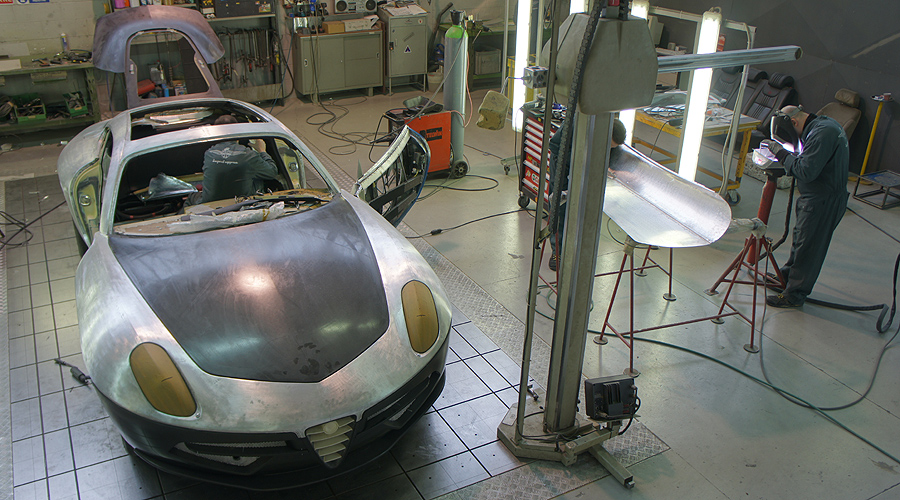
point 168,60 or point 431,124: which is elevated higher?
point 168,60

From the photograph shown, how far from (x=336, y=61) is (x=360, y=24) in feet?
2.14

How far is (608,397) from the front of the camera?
320 centimetres

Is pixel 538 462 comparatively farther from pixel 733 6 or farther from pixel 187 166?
pixel 733 6

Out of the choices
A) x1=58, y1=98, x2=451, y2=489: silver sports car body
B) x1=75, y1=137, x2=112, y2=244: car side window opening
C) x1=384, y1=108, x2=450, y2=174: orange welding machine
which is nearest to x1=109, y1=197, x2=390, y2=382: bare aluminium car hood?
x1=58, y1=98, x2=451, y2=489: silver sports car body

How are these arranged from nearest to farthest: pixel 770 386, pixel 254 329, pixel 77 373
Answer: pixel 254 329
pixel 77 373
pixel 770 386

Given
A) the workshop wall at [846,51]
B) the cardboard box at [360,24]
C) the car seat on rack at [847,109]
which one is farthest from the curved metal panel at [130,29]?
the car seat on rack at [847,109]

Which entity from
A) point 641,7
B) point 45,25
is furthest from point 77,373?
point 45,25

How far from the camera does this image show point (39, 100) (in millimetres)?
7848

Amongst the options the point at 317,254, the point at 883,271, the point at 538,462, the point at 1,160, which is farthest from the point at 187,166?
the point at 883,271

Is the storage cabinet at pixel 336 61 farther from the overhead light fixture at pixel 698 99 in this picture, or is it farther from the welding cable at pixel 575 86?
the welding cable at pixel 575 86

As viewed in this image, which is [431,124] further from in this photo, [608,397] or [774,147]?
[608,397]

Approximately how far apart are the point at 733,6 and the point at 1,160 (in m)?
9.12

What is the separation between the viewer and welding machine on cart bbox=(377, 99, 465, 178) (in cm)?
654

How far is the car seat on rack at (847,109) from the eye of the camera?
7.02m
